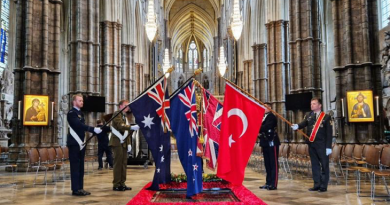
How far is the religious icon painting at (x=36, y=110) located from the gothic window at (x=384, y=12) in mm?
19618

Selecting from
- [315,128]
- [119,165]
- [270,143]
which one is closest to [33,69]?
[119,165]

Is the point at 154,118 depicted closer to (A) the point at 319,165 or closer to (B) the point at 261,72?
(A) the point at 319,165

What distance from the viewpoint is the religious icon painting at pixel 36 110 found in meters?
13.0

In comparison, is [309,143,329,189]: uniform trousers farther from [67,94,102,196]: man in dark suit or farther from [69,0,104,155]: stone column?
[69,0,104,155]: stone column

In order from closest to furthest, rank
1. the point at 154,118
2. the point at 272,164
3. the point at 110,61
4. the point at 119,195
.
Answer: the point at 154,118
the point at 119,195
the point at 272,164
the point at 110,61

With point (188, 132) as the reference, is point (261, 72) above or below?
above

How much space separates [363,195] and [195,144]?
327 cm

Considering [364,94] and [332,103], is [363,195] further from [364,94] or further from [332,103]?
[332,103]

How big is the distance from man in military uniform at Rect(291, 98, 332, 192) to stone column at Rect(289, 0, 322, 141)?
9.62m

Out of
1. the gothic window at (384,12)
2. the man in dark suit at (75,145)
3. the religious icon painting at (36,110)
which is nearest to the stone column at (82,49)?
the religious icon painting at (36,110)

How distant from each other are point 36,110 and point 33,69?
1483 mm

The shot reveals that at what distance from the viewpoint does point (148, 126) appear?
6.86 meters

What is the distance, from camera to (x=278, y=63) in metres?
23.3

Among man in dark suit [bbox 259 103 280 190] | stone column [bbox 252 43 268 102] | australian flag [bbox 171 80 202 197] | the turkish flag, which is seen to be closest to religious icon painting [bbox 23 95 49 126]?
australian flag [bbox 171 80 202 197]
